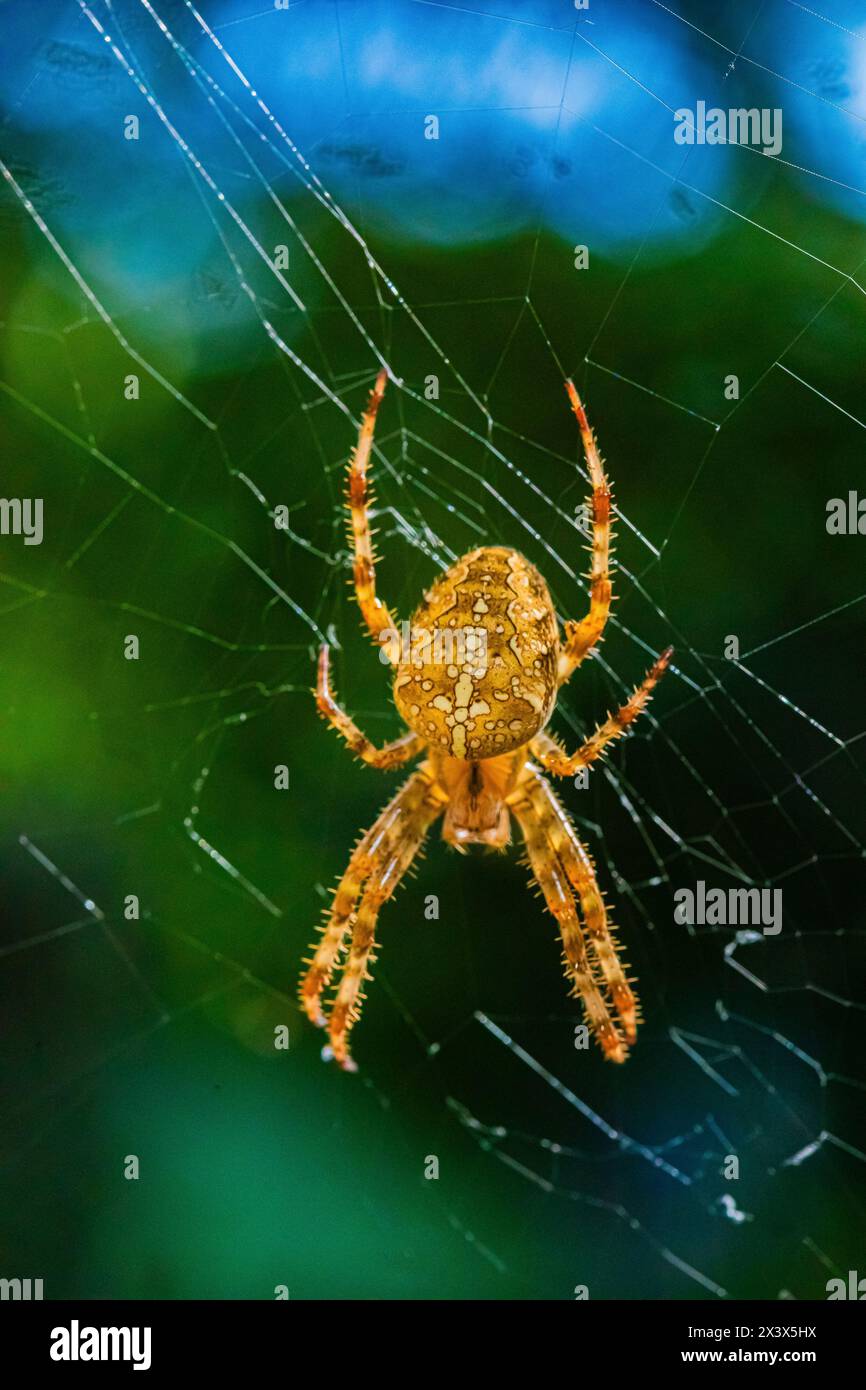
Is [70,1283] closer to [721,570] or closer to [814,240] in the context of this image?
[721,570]

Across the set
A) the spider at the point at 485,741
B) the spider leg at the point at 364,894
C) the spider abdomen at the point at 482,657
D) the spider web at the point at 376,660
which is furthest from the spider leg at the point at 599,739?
the spider web at the point at 376,660

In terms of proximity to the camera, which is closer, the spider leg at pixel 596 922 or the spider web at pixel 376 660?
the spider leg at pixel 596 922

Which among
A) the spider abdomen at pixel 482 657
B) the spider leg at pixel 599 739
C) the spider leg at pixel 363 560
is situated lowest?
the spider leg at pixel 599 739

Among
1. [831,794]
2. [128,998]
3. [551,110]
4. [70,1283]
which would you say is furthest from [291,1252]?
[551,110]

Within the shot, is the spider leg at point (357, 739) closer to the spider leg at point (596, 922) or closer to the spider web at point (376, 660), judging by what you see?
the spider leg at point (596, 922)

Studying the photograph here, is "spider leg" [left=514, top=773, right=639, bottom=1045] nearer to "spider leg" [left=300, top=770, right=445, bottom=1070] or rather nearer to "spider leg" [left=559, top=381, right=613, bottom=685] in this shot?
"spider leg" [left=300, top=770, right=445, bottom=1070]

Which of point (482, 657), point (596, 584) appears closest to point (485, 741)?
point (482, 657)

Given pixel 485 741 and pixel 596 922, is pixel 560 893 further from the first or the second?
pixel 485 741

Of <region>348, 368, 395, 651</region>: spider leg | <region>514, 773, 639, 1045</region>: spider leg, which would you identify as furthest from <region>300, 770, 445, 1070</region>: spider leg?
<region>348, 368, 395, 651</region>: spider leg
